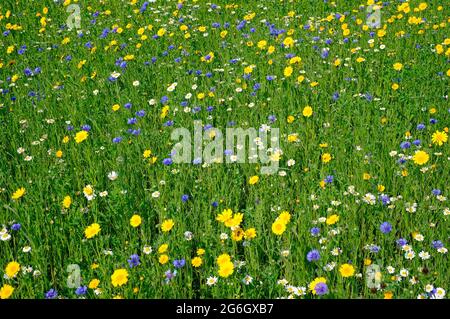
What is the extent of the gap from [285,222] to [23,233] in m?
1.42

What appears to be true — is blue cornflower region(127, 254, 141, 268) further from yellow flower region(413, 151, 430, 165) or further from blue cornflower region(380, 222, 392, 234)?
yellow flower region(413, 151, 430, 165)

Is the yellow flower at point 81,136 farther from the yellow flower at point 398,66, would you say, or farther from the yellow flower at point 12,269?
the yellow flower at point 398,66

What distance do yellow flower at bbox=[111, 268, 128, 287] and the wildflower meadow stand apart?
11mm

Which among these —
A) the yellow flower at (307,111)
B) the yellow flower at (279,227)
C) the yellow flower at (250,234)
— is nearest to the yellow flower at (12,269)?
the yellow flower at (250,234)

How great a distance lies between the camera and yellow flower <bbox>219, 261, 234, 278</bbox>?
2.42m

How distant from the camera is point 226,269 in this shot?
2443 millimetres

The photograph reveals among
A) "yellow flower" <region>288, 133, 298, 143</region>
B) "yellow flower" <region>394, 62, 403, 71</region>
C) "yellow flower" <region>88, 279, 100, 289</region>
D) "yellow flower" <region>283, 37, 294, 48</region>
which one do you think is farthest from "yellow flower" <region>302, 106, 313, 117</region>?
"yellow flower" <region>88, 279, 100, 289</region>

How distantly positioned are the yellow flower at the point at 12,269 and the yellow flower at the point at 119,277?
507 mm

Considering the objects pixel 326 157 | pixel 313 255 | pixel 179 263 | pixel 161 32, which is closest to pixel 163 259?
pixel 179 263

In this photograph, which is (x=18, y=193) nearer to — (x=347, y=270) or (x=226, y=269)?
(x=226, y=269)

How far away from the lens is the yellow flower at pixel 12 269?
8.29 feet

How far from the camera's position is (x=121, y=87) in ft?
15.5

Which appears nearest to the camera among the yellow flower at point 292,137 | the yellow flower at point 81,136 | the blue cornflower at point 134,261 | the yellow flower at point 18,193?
the blue cornflower at point 134,261
